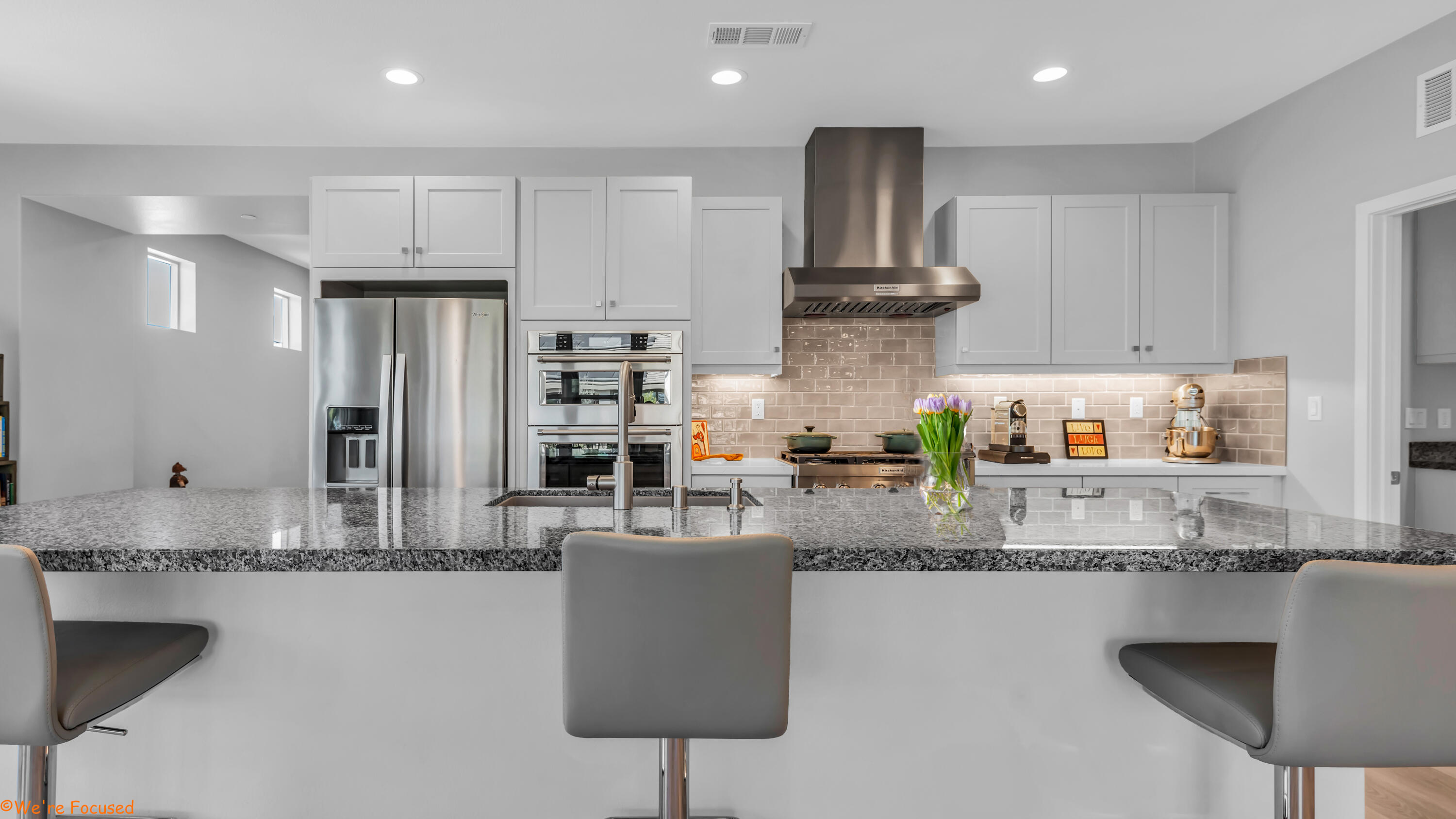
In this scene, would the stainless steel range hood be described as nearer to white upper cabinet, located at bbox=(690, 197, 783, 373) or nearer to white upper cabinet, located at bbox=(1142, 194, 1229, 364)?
white upper cabinet, located at bbox=(690, 197, 783, 373)

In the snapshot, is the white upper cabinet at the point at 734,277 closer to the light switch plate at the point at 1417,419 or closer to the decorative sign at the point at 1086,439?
the decorative sign at the point at 1086,439

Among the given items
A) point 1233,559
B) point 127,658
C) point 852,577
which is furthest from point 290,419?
point 1233,559

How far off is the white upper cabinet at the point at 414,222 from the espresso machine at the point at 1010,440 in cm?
264

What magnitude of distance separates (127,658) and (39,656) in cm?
16

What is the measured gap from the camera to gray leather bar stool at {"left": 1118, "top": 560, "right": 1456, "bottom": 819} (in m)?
1.01

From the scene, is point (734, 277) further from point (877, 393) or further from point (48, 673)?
point (48, 673)

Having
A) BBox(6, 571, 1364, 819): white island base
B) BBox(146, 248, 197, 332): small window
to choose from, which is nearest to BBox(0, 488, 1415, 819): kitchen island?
BBox(6, 571, 1364, 819): white island base

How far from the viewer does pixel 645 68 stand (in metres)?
2.95

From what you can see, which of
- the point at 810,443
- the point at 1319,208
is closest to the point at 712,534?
the point at 810,443

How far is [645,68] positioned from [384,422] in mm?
1947

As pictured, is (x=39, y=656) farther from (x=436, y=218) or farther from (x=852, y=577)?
(x=436, y=218)

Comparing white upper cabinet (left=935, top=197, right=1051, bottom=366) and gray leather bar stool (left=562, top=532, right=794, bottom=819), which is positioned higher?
white upper cabinet (left=935, top=197, right=1051, bottom=366)

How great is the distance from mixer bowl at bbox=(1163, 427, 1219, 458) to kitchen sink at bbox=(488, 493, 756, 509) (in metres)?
2.83

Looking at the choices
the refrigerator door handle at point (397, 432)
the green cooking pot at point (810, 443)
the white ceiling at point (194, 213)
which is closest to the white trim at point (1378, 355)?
the green cooking pot at point (810, 443)
